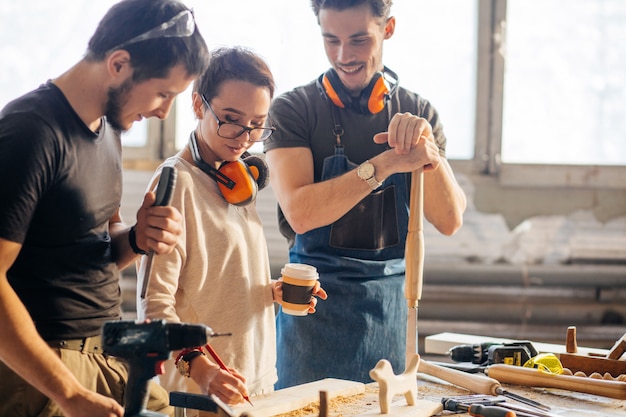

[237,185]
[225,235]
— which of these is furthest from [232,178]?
[225,235]

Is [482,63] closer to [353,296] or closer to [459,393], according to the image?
[353,296]

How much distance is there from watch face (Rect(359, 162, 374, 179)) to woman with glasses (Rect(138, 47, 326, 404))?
40cm

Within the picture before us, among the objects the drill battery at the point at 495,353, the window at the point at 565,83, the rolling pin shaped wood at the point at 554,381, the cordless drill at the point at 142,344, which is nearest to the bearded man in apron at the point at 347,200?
the drill battery at the point at 495,353

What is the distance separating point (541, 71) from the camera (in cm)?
452

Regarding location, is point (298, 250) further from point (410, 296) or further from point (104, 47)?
point (104, 47)

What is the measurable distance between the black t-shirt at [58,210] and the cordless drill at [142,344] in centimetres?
34

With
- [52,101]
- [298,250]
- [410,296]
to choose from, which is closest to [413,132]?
[410,296]

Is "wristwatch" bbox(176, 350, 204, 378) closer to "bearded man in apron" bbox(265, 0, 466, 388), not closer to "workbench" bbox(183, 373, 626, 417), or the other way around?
"workbench" bbox(183, 373, 626, 417)

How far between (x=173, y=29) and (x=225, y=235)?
68 cm

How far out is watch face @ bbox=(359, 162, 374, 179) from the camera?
2678mm

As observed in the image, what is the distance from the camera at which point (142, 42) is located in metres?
1.81


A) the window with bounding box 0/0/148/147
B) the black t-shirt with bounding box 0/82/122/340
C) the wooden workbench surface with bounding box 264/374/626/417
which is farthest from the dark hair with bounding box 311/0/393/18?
the window with bounding box 0/0/148/147

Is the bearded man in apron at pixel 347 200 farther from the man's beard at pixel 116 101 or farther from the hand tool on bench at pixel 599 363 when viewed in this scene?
the man's beard at pixel 116 101

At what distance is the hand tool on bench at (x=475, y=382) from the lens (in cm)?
211
